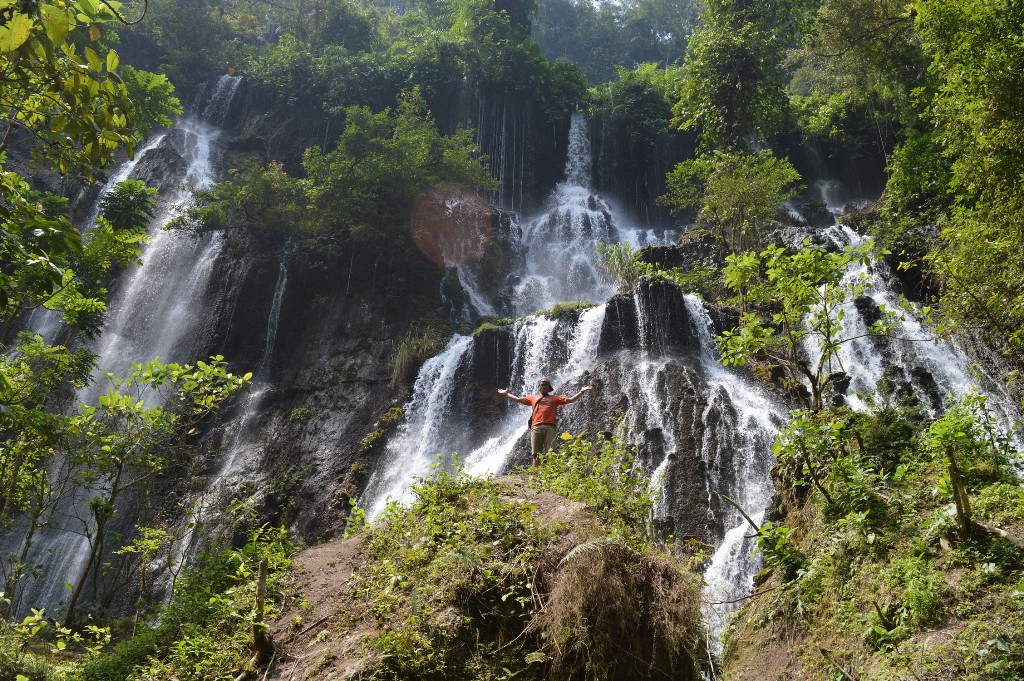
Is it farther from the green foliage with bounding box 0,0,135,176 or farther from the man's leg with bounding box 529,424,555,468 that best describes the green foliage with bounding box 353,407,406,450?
the green foliage with bounding box 0,0,135,176

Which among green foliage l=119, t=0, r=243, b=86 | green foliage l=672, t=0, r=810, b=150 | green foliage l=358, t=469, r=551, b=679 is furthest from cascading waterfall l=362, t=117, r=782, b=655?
green foliage l=119, t=0, r=243, b=86

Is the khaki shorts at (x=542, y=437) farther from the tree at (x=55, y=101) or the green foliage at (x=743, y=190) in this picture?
the green foliage at (x=743, y=190)

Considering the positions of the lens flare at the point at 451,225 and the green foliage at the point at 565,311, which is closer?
the green foliage at the point at 565,311

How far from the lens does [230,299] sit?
19.4m

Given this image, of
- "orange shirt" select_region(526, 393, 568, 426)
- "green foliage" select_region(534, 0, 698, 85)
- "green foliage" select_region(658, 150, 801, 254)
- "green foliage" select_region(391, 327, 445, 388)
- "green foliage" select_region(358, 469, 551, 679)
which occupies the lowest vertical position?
"green foliage" select_region(358, 469, 551, 679)

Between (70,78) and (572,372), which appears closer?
(70,78)

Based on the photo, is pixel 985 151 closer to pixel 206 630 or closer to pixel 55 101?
pixel 55 101

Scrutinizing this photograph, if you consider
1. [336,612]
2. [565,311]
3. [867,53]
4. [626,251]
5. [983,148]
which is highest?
[867,53]

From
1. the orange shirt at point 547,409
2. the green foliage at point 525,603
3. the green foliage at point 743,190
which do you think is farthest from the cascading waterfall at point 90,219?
the green foliage at point 525,603

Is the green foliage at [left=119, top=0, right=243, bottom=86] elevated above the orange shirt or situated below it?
above

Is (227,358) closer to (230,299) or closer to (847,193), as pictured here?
(230,299)

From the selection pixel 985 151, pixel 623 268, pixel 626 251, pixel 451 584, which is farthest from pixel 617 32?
pixel 451 584

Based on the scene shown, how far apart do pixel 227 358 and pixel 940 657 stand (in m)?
19.0

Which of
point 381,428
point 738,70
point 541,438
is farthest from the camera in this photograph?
point 738,70
